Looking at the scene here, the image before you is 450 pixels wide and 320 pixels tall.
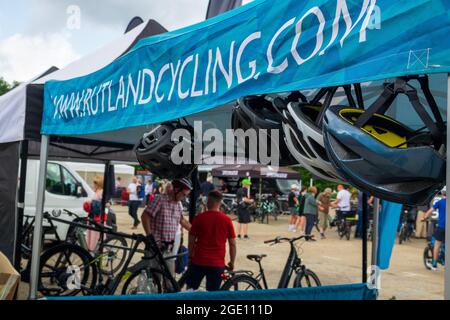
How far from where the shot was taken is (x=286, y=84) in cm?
234

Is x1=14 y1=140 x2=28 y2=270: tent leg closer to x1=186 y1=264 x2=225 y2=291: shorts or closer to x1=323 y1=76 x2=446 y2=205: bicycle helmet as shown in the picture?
x1=186 y1=264 x2=225 y2=291: shorts

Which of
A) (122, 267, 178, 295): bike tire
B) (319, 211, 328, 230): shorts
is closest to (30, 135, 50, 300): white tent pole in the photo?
(122, 267, 178, 295): bike tire

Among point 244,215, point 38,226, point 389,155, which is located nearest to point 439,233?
point 244,215

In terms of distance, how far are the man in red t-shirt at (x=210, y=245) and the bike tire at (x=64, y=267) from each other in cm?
155

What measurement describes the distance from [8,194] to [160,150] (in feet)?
8.36

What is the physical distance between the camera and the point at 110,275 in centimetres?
611

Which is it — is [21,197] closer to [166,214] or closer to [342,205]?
[166,214]

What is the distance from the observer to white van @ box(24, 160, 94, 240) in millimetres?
10242

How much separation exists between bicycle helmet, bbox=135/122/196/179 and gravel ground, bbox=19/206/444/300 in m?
3.15

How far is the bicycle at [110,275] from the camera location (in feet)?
16.4

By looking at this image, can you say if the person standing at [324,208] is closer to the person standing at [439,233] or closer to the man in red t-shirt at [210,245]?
the person standing at [439,233]

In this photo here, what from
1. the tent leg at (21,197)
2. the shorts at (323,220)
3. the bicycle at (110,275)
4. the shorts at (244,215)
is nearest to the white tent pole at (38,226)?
the tent leg at (21,197)
